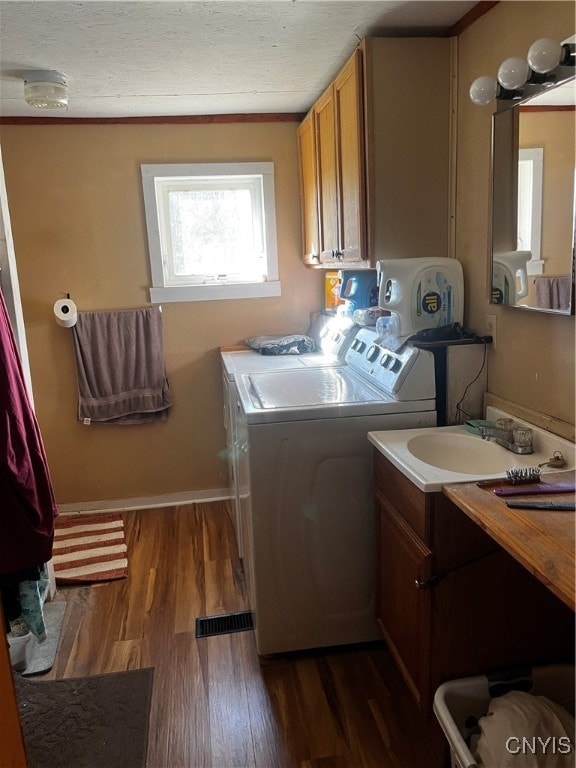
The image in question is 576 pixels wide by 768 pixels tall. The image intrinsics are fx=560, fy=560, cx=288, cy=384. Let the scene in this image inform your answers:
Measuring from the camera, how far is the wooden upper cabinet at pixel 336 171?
6.85 ft

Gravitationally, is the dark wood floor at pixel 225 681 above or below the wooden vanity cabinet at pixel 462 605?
below

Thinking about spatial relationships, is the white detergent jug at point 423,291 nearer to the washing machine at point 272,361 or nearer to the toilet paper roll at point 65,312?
the washing machine at point 272,361

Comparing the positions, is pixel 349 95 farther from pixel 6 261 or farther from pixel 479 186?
pixel 6 261

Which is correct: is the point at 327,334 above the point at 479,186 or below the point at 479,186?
below

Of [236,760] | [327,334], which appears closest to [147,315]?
[327,334]

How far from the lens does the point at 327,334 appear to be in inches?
117

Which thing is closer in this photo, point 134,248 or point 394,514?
point 394,514

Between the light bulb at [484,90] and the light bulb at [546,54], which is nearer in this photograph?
the light bulb at [546,54]

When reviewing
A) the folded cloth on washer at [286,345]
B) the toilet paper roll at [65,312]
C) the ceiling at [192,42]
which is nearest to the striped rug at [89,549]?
the toilet paper roll at [65,312]

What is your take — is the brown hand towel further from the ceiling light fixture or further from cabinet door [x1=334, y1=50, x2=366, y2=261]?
cabinet door [x1=334, y1=50, x2=366, y2=261]

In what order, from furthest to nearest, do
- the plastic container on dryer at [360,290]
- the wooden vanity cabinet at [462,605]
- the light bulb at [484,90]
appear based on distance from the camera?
the plastic container on dryer at [360,290]
the light bulb at [484,90]
the wooden vanity cabinet at [462,605]

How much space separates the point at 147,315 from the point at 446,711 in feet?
8.08

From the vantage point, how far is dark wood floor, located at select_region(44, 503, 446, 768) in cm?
167

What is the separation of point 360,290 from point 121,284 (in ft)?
4.59
